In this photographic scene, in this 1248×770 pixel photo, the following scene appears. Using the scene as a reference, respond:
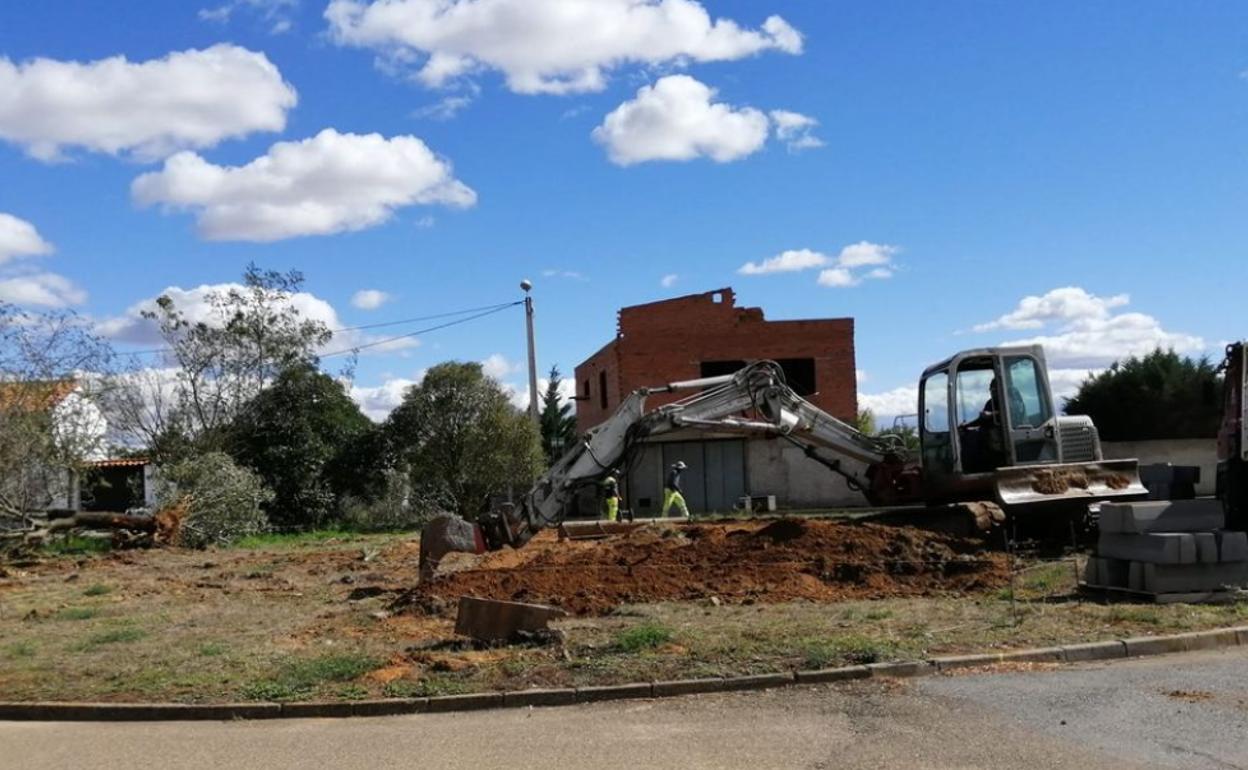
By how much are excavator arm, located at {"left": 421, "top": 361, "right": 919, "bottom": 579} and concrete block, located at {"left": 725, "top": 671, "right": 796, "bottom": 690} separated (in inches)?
283

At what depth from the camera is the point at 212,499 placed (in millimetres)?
27250

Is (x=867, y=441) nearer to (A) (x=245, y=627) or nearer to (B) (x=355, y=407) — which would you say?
(A) (x=245, y=627)

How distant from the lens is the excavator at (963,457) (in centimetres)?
1605

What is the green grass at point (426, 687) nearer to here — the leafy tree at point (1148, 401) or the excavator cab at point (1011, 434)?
the excavator cab at point (1011, 434)

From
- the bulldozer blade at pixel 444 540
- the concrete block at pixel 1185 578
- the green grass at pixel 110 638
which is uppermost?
the bulldozer blade at pixel 444 540

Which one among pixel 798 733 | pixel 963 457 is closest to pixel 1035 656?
pixel 798 733

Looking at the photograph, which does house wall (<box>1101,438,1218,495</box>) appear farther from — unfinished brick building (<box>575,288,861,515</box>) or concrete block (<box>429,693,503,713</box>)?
concrete block (<box>429,693,503,713</box>)

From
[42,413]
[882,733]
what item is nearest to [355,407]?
[42,413]

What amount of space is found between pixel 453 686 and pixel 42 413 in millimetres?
19765

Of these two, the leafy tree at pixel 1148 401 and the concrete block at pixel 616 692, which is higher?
the leafy tree at pixel 1148 401

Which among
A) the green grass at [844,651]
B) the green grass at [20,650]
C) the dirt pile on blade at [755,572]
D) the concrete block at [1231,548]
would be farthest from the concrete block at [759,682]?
the green grass at [20,650]

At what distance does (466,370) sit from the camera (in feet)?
123

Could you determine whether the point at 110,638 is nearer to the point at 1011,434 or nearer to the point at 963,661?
the point at 963,661

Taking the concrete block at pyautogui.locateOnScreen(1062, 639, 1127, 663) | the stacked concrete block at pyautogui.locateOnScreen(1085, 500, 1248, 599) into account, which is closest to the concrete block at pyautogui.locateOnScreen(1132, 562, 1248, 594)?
the stacked concrete block at pyautogui.locateOnScreen(1085, 500, 1248, 599)
